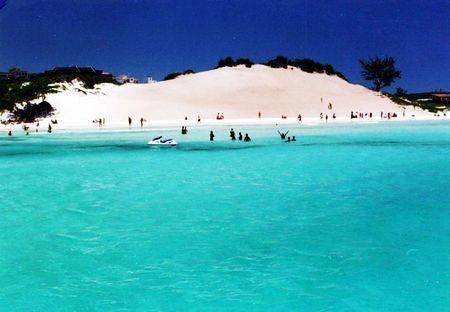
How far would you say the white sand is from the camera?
321 feet

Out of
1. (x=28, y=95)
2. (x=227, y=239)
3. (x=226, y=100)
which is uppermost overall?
(x=28, y=95)

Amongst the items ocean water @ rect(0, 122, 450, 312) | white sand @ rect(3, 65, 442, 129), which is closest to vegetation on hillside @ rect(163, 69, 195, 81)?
white sand @ rect(3, 65, 442, 129)

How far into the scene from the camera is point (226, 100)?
114938mm

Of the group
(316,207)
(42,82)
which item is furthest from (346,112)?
(316,207)

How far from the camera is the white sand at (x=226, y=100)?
97875mm

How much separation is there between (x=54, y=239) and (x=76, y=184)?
11.3m

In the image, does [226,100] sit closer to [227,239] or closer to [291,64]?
[291,64]

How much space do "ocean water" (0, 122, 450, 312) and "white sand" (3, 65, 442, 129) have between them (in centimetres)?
6407

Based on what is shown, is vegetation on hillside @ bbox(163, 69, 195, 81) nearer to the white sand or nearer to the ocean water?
the white sand

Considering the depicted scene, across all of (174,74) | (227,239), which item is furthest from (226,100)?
(227,239)

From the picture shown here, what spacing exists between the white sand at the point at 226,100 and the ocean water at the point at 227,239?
210ft

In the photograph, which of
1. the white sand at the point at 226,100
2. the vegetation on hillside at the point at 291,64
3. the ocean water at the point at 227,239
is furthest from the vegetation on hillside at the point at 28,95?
the ocean water at the point at 227,239

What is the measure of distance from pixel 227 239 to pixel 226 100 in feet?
330

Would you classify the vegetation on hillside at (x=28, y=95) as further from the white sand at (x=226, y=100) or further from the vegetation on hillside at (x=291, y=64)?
the vegetation on hillside at (x=291, y=64)
